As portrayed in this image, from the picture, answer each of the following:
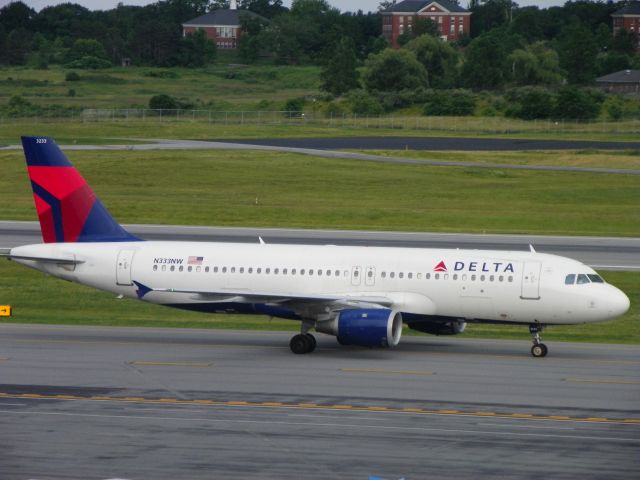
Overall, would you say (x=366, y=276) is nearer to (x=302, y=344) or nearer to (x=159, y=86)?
(x=302, y=344)

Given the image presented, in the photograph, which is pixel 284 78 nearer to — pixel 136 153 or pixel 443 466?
pixel 136 153

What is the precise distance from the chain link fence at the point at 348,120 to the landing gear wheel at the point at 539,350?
3457 inches

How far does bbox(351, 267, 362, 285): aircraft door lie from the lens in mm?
36625

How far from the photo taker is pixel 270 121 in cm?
13200

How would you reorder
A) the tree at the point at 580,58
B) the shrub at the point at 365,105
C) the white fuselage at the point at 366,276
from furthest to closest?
the tree at the point at 580,58 → the shrub at the point at 365,105 → the white fuselage at the point at 366,276

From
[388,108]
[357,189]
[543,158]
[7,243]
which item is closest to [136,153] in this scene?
[357,189]

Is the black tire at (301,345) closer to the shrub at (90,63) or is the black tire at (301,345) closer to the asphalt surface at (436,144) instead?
the asphalt surface at (436,144)

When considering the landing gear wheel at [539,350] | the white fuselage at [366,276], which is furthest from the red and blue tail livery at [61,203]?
the landing gear wheel at [539,350]

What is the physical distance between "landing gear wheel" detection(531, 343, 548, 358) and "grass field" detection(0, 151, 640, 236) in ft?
98.7

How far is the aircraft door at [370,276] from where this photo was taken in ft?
120

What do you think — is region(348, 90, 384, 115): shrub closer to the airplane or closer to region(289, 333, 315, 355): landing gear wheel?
the airplane

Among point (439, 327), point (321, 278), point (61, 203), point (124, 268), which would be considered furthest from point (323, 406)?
point (61, 203)

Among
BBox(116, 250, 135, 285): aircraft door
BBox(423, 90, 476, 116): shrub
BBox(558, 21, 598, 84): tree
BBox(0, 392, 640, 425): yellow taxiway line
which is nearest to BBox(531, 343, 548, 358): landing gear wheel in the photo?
BBox(0, 392, 640, 425): yellow taxiway line

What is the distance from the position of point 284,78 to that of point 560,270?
157 metres
